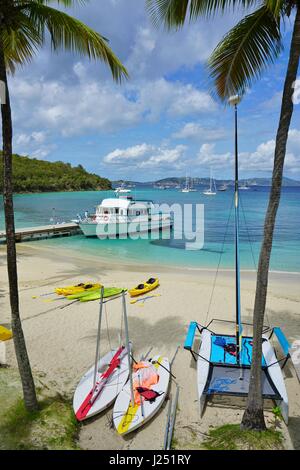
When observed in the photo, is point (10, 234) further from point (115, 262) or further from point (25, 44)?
point (115, 262)

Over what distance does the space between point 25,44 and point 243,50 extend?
4346 millimetres

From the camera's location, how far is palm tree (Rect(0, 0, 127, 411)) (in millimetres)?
5812

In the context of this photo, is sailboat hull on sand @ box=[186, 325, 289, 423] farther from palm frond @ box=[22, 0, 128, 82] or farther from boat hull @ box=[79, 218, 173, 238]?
boat hull @ box=[79, 218, 173, 238]

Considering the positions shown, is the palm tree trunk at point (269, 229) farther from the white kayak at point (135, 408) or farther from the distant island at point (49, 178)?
the distant island at point (49, 178)

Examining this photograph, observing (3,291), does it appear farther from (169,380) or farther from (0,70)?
(0,70)

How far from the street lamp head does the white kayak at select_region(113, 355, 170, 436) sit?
6529 mm

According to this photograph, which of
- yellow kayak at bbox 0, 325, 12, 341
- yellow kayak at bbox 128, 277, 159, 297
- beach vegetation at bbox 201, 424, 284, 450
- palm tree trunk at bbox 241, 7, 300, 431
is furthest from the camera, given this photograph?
yellow kayak at bbox 128, 277, 159, 297

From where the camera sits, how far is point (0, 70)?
563cm

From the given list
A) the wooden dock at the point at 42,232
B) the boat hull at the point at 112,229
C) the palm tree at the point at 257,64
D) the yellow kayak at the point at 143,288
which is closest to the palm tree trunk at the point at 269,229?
the palm tree at the point at 257,64

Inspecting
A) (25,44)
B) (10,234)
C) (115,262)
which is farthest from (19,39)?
(115,262)

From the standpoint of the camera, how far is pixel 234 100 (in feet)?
22.7

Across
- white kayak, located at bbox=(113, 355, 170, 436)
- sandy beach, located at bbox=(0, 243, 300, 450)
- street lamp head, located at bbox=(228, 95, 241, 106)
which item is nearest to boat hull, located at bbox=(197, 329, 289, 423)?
sandy beach, located at bbox=(0, 243, 300, 450)

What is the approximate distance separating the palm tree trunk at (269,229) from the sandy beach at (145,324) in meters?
0.94

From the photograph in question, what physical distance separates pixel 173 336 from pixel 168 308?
2.75 metres
